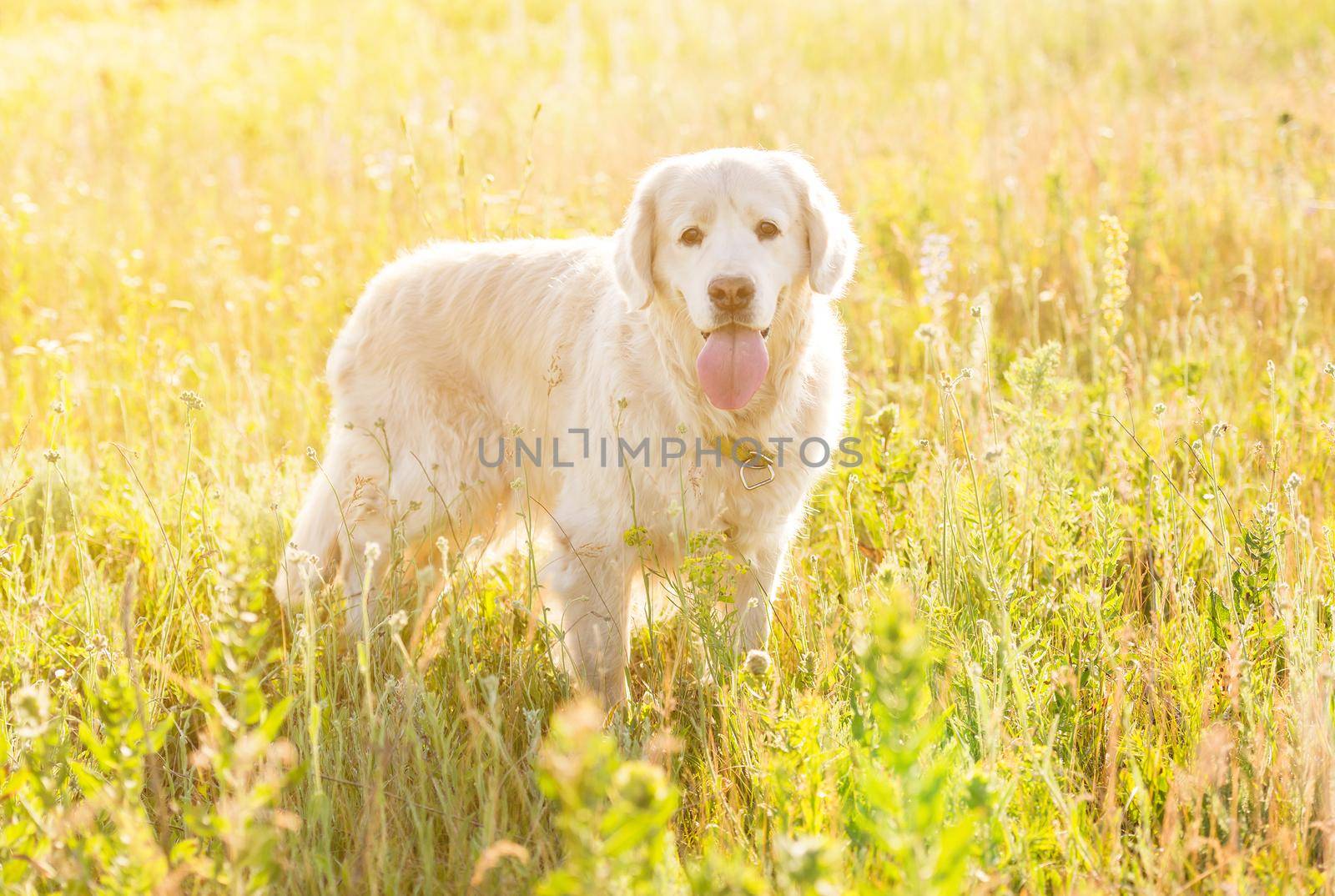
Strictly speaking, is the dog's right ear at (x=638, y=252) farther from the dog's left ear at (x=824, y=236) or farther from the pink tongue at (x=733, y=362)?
the dog's left ear at (x=824, y=236)

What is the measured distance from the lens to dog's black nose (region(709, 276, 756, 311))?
7.91ft

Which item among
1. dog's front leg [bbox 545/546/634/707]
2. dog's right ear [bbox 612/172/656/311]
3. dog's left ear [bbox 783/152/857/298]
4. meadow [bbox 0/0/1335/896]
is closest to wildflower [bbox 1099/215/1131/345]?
meadow [bbox 0/0/1335/896]

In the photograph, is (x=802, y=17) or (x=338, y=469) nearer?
(x=338, y=469)

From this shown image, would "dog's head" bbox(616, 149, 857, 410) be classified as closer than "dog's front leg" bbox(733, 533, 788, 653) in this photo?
Yes

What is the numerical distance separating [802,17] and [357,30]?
583 centimetres

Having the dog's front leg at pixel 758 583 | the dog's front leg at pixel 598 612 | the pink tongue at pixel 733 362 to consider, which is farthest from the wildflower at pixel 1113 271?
the dog's front leg at pixel 598 612

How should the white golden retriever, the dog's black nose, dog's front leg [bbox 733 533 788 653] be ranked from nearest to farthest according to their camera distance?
the dog's black nose < the white golden retriever < dog's front leg [bbox 733 533 788 653]

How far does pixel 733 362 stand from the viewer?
2.50 m

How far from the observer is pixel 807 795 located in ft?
5.32

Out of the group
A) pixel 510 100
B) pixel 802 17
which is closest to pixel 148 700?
pixel 510 100

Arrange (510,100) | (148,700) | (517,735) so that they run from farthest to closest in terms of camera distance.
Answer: (510,100) → (517,735) → (148,700)

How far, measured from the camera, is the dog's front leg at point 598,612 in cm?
261

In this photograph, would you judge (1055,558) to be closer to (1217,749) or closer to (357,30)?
(1217,749)

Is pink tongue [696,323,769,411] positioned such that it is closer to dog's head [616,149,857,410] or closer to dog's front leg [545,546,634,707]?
dog's head [616,149,857,410]
